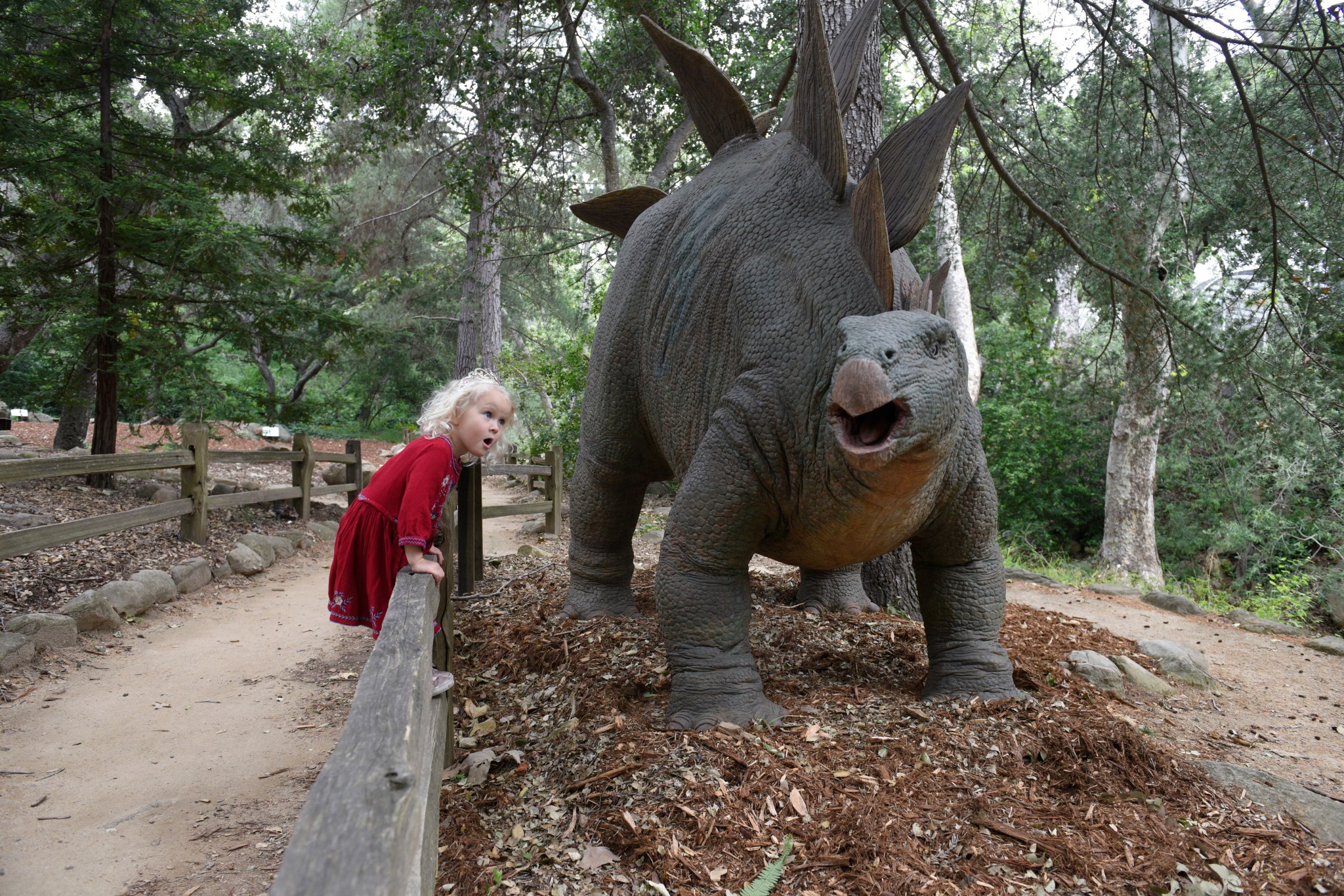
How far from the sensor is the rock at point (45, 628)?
16.0 ft

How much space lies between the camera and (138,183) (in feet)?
25.6

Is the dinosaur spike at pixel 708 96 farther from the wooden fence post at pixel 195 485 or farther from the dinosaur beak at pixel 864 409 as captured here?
the wooden fence post at pixel 195 485

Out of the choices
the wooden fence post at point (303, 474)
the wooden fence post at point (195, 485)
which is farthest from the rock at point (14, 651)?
the wooden fence post at point (303, 474)

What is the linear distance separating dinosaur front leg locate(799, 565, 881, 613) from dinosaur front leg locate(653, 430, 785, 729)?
68.6 inches

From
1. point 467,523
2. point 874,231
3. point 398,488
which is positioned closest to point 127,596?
point 467,523

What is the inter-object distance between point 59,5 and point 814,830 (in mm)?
10054

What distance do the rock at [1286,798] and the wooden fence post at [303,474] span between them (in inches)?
360

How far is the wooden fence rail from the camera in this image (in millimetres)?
1053

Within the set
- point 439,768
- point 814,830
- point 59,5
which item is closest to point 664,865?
point 814,830

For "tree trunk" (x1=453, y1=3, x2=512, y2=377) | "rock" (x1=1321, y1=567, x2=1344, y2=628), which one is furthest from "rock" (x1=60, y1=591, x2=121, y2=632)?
"rock" (x1=1321, y1=567, x2=1344, y2=628)

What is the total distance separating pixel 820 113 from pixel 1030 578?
546 centimetres

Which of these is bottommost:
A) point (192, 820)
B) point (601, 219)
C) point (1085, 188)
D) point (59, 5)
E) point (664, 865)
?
point (192, 820)

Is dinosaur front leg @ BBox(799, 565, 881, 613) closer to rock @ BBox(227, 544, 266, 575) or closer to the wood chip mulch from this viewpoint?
the wood chip mulch

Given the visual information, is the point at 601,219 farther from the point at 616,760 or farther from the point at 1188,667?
the point at 1188,667
